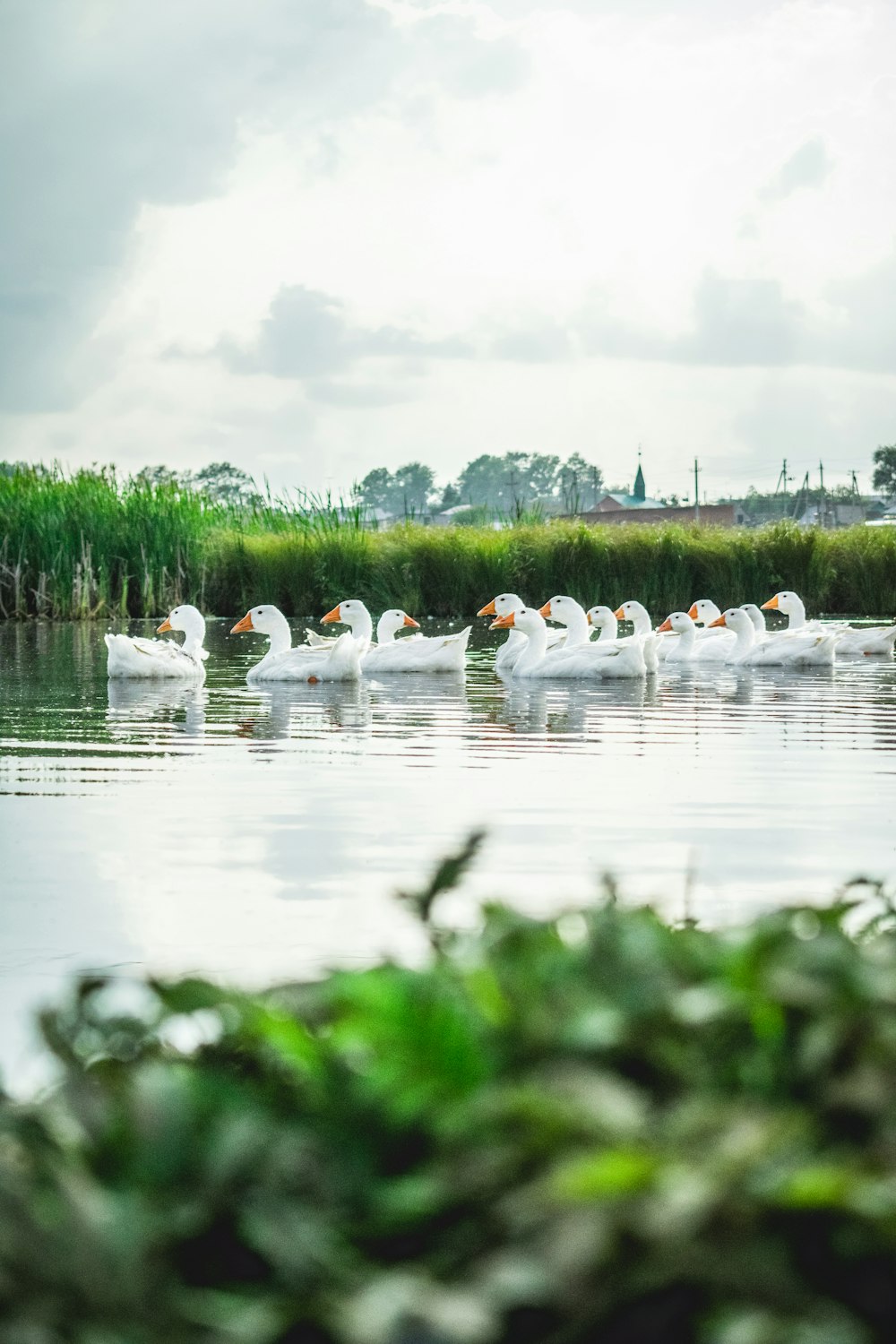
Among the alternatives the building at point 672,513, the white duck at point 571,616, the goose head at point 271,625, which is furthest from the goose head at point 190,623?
the building at point 672,513

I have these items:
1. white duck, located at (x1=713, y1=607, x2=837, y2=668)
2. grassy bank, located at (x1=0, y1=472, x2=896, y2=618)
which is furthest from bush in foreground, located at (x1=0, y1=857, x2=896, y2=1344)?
grassy bank, located at (x1=0, y1=472, x2=896, y2=618)

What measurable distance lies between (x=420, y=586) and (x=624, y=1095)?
3145cm

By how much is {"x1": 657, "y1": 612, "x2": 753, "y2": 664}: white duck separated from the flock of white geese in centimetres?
1

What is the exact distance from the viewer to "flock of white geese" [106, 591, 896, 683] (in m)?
17.6

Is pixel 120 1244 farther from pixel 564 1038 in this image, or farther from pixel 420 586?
pixel 420 586

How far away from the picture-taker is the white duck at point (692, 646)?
69.3 feet

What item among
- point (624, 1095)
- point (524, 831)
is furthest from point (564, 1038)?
point (524, 831)

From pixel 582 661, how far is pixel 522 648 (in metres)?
2.09

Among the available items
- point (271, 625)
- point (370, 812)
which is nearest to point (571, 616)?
point (271, 625)

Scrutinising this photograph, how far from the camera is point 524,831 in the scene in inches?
299

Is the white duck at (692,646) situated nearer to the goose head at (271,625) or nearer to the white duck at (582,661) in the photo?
Answer: the white duck at (582,661)

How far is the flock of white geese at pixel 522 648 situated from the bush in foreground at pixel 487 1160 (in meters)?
15.8

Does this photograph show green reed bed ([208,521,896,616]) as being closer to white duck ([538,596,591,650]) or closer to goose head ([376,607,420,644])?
white duck ([538,596,591,650])

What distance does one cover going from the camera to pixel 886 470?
120438mm
